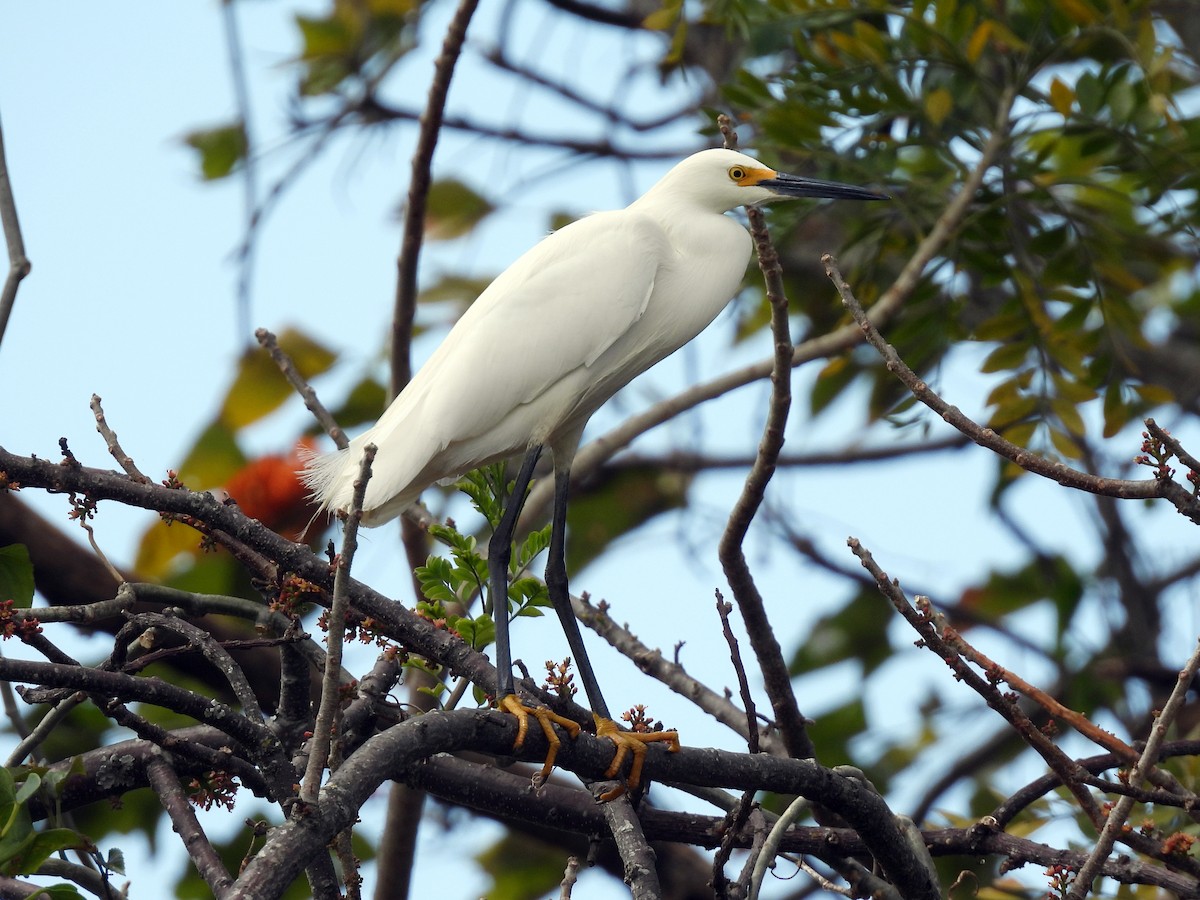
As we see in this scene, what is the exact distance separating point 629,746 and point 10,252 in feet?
4.60

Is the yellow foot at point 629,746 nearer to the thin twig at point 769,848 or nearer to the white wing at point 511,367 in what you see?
the thin twig at point 769,848

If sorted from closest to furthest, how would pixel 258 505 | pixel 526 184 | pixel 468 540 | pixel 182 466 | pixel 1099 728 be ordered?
pixel 1099 728 < pixel 468 540 < pixel 258 505 < pixel 182 466 < pixel 526 184

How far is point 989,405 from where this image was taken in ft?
11.6

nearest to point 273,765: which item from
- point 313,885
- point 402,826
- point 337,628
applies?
point 313,885

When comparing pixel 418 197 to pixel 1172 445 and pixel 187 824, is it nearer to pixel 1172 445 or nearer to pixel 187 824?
pixel 187 824

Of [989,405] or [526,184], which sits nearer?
[989,405]

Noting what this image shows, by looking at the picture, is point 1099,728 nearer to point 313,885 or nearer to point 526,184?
point 313,885

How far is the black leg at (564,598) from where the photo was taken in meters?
3.09

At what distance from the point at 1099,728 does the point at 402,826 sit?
208 centimetres

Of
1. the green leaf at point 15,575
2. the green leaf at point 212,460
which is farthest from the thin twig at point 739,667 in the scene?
the green leaf at point 212,460

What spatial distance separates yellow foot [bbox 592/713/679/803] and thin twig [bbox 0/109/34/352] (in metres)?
1.28

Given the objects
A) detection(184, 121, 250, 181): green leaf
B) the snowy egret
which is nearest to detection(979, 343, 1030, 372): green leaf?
the snowy egret

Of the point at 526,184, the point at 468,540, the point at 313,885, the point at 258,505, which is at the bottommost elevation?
the point at 313,885

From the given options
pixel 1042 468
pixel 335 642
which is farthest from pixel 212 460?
pixel 1042 468
